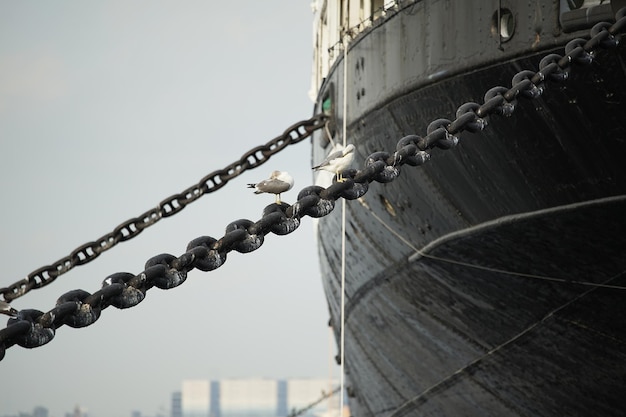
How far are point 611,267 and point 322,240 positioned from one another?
19.7 feet

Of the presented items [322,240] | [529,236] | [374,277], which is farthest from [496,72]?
[322,240]

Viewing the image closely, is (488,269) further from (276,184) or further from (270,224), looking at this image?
(270,224)

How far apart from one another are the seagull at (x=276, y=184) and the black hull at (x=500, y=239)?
2593 millimetres

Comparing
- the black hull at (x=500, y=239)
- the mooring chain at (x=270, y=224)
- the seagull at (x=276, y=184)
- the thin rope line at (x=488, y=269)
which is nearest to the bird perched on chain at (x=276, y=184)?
the seagull at (x=276, y=184)

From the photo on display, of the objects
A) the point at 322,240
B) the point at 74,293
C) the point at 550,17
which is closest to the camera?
the point at 74,293

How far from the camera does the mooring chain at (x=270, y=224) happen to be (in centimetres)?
549

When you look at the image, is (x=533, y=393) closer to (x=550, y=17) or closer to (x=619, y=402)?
(x=619, y=402)

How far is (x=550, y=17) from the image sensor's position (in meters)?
8.83

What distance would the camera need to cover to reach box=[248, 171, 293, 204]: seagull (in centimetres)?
699

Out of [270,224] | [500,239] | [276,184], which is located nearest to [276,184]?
[276,184]

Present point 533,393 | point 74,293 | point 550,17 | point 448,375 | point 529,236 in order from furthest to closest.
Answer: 1. point 448,375
2. point 533,393
3. point 529,236
4. point 550,17
5. point 74,293

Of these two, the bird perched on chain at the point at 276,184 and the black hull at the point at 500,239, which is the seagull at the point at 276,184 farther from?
the black hull at the point at 500,239

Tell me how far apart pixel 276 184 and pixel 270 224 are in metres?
0.82

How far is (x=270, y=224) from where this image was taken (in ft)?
20.4
